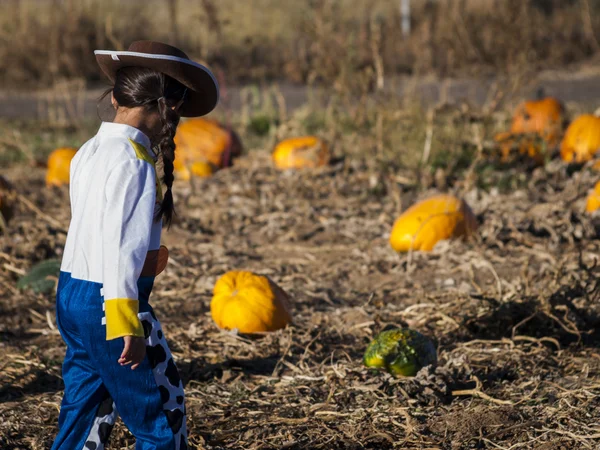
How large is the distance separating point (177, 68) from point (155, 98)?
0.12 metres

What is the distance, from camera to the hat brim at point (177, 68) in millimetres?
2570

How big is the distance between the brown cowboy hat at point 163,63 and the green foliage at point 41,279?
2686 millimetres

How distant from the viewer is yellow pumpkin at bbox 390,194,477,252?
5508mm

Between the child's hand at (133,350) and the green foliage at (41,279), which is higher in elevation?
the child's hand at (133,350)

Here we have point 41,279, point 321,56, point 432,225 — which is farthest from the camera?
point 321,56

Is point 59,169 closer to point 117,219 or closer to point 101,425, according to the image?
point 101,425

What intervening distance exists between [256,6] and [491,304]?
21.4 m

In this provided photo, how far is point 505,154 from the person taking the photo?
7.23 metres

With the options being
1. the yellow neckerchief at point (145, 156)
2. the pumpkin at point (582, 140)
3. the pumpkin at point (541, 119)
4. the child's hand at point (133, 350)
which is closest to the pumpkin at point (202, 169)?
the pumpkin at point (541, 119)

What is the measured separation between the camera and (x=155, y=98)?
104 inches

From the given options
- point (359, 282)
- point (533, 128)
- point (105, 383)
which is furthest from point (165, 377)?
point (533, 128)

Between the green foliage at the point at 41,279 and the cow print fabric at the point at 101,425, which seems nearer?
the cow print fabric at the point at 101,425

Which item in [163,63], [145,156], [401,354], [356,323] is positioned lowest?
[356,323]

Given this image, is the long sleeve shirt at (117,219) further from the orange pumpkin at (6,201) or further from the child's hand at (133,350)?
the orange pumpkin at (6,201)
